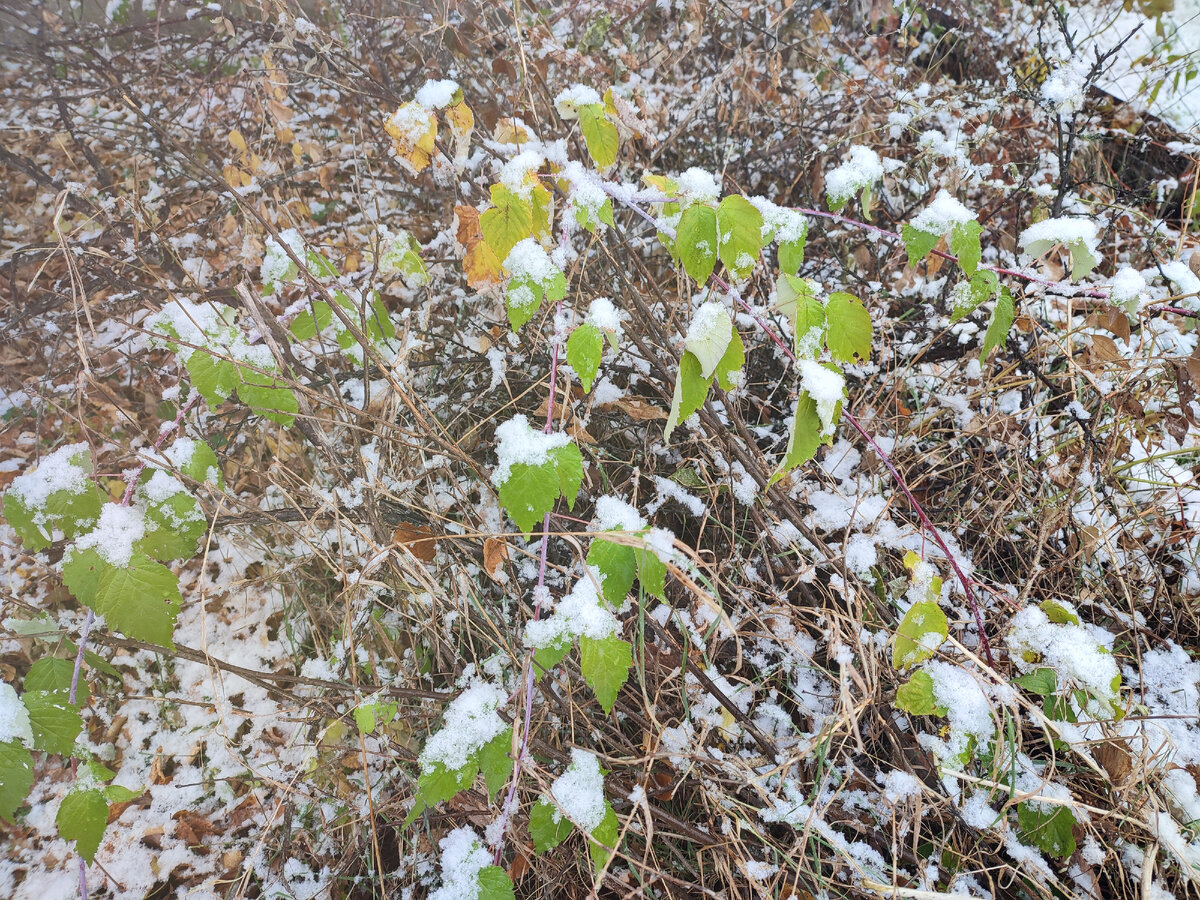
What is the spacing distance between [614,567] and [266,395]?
889 mm

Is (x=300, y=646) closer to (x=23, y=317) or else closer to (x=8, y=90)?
(x=23, y=317)

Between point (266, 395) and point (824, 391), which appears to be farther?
point (266, 395)

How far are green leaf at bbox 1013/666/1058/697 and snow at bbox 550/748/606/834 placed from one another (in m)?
0.85

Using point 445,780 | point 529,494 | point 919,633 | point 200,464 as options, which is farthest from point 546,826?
point 200,464

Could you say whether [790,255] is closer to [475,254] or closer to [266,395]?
[475,254]

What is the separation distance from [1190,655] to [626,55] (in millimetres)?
2576

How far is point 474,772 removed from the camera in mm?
1125

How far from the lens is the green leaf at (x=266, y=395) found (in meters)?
1.37

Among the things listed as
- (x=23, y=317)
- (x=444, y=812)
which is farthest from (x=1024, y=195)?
(x=23, y=317)

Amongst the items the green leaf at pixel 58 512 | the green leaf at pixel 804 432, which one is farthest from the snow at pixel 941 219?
the green leaf at pixel 58 512

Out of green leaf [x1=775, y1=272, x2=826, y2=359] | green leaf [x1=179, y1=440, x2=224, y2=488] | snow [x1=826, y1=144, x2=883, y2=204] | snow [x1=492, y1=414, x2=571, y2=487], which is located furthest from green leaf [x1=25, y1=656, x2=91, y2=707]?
snow [x1=826, y1=144, x2=883, y2=204]

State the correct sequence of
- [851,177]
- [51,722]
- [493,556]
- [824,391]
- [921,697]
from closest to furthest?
1. [824,391]
2. [51,722]
3. [921,697]
4. [851,177]
5. [493,556]

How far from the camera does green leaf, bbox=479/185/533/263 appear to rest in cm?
121

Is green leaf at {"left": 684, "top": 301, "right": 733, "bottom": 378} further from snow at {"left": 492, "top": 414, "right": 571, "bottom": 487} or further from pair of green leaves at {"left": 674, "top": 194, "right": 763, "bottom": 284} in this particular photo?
snow at {"left": 492, "top": 414, "right": 571, "bottom": 487}
